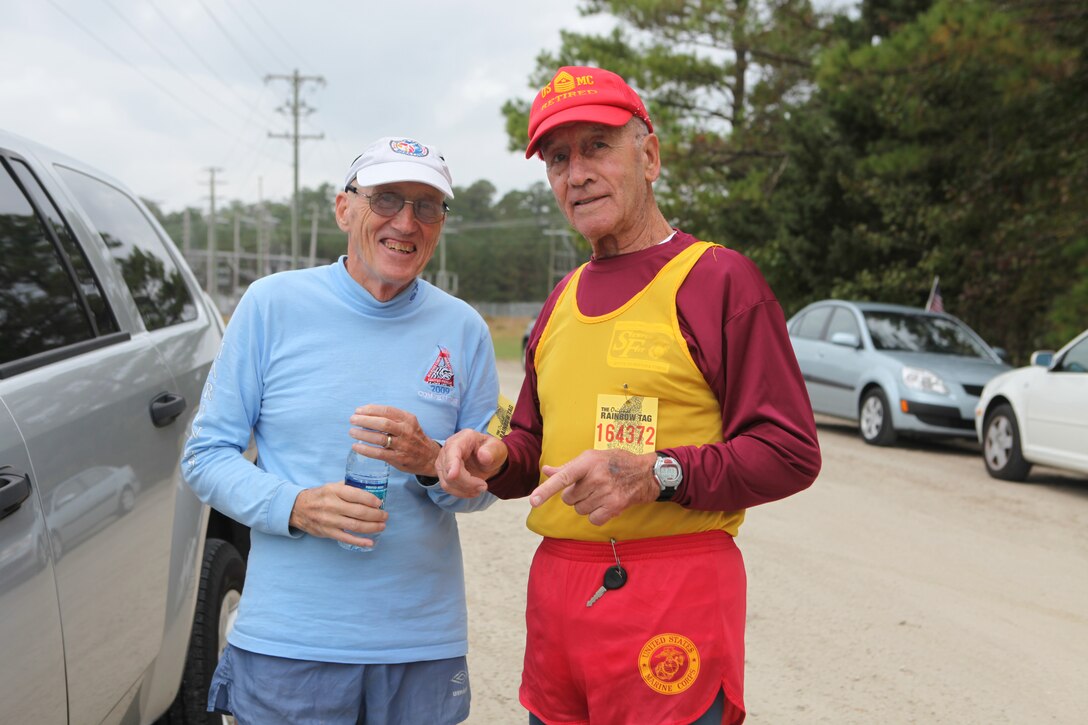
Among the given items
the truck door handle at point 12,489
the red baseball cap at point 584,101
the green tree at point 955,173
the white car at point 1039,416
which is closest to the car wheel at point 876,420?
the white car at point 1039,416

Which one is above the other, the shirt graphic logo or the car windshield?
the shirt graphic logo

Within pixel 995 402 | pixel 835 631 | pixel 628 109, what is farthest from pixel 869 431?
pixel 628 109

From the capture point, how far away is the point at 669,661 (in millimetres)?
2045

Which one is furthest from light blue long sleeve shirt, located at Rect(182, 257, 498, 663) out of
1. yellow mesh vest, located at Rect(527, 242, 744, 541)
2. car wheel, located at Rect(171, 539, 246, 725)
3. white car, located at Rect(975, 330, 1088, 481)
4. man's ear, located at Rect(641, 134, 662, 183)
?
white car, located at Rect(975, 330, 1088, 481)

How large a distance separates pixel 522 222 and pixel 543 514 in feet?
342

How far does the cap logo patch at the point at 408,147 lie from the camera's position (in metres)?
2.45

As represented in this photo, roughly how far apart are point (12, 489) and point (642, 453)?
1174mm

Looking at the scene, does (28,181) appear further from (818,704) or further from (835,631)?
(835,631)

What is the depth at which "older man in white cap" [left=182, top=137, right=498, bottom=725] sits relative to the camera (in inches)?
88.4

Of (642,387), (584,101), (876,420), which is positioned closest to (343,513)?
(642,387)

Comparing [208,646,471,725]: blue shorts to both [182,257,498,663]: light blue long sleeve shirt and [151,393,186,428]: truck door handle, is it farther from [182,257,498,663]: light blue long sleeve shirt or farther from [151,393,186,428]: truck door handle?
[151,393,186,428]: truck door handle

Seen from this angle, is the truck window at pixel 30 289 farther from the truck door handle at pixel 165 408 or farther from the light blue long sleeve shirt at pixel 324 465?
the light blue long sleeve shirt at pixel 324 465

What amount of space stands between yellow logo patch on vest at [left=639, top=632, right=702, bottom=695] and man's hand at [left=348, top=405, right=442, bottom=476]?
0.61m

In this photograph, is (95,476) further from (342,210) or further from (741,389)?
(741,389)
